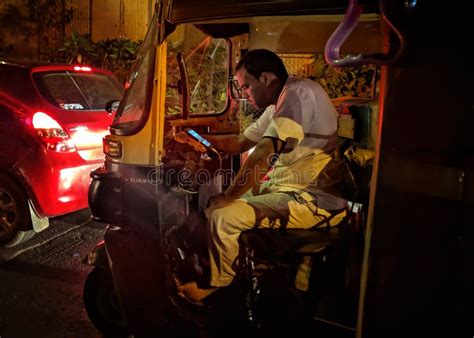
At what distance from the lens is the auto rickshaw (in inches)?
70.5

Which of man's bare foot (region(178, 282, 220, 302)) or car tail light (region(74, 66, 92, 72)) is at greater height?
car tail light (region(74, 66, 92, 72))

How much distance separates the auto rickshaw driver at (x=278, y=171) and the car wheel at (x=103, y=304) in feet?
2.36

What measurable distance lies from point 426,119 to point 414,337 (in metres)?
0.96

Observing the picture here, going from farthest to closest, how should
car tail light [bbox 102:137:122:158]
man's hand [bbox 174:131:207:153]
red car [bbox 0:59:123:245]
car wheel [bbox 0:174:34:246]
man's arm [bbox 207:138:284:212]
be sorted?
car wheel [bbox 0:174:34:246] < red car [bbox 0:59:123:245] < man's hand [bbox 174:131:207:153] < car tail light [bbox 102:137:122:158] < man's arm [bbox 207:138:284:212]

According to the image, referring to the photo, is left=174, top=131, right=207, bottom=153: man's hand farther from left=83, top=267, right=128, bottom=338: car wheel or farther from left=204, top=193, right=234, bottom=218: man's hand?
left=83, top=267, right=128, bottom=338: car wheel

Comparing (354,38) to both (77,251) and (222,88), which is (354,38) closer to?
(222,88)

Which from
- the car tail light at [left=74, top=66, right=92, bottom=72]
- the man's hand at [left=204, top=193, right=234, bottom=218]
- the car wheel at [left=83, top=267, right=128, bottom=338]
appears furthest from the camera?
the car tail light at [left=74, top=66, right=92, bottom=72]

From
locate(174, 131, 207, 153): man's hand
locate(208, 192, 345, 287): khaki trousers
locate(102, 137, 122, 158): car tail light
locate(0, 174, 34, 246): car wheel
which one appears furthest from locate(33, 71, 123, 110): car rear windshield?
locate(208, 192, 345, 287): khaki trousers

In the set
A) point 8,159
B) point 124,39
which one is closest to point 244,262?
point 8,159

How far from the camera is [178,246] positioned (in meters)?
3.08

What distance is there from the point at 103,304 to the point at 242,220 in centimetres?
142

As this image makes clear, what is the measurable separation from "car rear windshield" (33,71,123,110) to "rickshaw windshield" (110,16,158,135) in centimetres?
252

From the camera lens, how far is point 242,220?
2770mm

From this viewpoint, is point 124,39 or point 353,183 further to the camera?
point 124,39
